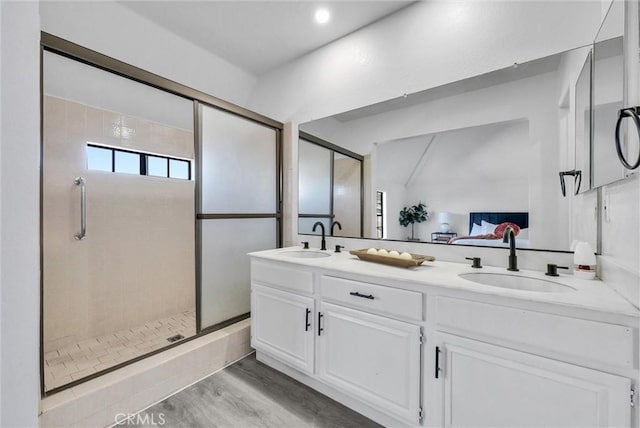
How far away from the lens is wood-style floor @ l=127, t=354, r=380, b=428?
1.56 metres

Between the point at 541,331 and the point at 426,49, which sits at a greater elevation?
the point at 426,49

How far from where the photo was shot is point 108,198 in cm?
263

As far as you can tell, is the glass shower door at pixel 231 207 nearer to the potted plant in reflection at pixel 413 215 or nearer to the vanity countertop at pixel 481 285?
the vanity countertop at pixel 481 285

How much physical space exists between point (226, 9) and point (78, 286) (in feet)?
8.66

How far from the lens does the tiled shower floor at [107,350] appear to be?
190 centimetres

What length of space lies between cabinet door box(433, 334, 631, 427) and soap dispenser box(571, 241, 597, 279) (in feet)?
1.82

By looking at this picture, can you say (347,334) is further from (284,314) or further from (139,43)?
(139,43)

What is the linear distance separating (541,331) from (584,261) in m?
0.56

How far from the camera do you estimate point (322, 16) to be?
2184 mm

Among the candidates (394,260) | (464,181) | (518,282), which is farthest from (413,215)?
(518,282)
